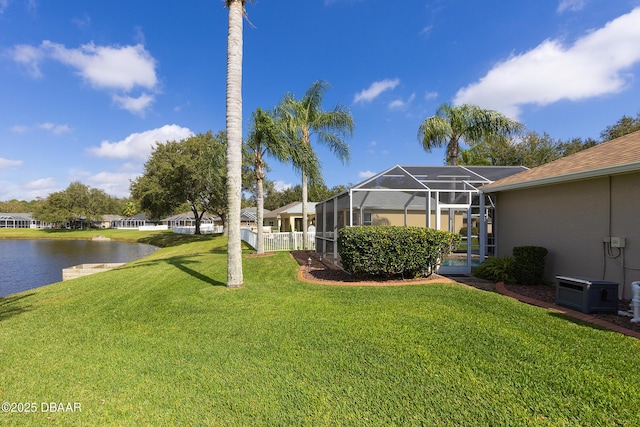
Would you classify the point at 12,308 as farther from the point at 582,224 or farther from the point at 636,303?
the point at 582,224

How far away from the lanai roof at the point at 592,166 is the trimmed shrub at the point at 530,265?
1.64 meters

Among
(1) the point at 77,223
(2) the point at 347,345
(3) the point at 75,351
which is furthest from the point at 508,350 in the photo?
(1) the point at 77,223

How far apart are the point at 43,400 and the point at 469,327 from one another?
4.96 meters

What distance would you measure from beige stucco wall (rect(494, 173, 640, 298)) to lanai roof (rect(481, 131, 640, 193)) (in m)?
0.35

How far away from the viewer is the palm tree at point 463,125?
14344 mm

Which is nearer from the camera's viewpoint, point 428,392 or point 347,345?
point 428,392

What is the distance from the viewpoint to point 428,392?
268cm

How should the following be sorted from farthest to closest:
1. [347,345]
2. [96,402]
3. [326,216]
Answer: [326,216]
[347,345]
[96,402]

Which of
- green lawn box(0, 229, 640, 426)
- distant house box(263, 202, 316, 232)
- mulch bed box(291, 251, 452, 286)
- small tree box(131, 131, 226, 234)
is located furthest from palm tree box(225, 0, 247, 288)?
small tree box(131, 131, 226, 234)

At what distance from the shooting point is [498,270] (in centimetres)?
748

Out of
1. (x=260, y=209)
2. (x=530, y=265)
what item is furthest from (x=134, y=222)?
(x=530, y=265)

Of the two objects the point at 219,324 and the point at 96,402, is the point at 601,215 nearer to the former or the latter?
the point at 219,324

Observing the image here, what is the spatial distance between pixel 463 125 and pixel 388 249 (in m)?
10.8

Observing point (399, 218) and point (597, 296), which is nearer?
point (597, 296)
